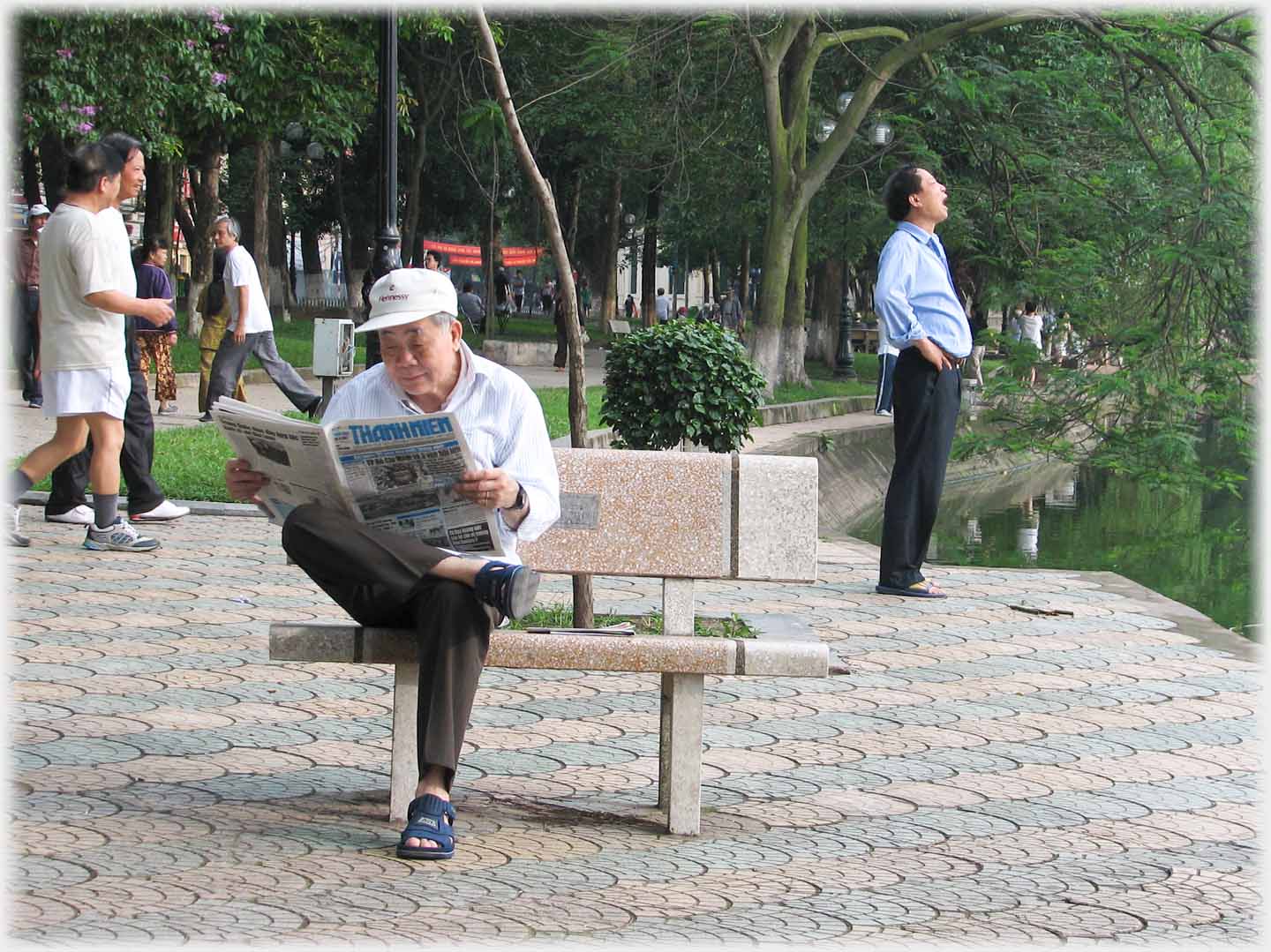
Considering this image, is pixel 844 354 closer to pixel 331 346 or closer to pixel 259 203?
pixel 259 203

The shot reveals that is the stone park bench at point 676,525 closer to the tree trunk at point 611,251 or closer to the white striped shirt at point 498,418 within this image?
the white striped shirt at point 498,418

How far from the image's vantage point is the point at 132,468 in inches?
395

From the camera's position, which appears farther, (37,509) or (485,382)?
(37,509)

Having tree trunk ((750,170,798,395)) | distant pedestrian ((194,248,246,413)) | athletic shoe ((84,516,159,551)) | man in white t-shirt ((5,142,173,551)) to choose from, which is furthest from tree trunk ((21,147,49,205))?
man in white t-shirt ((5,142,173,551))

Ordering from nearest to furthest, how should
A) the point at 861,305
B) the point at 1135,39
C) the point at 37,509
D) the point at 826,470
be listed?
the point at 37,509, the point at 1135,39, the point at 826,470, the point at 861,305

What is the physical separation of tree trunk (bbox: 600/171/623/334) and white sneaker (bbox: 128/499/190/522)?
34455 millimetres

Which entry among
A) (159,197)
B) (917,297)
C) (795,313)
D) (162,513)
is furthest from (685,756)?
(159,197)

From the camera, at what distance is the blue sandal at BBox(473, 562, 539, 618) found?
4.40 m

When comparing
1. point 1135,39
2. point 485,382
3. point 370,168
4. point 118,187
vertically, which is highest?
point 370,168

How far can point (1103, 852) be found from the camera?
15.6ft

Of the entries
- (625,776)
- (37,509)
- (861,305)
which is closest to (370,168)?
(861,305)

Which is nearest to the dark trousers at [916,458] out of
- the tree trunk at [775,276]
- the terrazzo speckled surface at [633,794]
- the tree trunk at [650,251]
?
the terrazzo speckled surface at [633,794]

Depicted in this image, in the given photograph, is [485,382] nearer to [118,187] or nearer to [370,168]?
[118,187]

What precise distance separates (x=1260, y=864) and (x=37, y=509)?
26.0 feet
